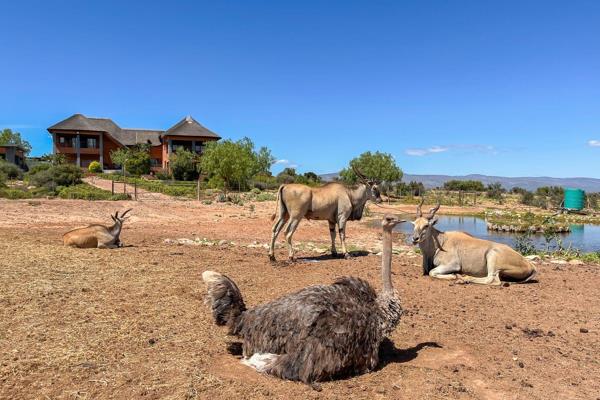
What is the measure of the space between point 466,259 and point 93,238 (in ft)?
29.9

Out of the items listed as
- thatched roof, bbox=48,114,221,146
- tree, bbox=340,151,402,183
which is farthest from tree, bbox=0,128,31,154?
tree, bbox=340,151,402,183

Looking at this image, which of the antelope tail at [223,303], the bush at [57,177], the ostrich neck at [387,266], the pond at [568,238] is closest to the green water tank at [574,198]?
the pond at [568,238]

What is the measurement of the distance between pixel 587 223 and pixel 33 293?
36363mm

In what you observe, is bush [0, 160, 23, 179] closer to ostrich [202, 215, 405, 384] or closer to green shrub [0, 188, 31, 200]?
green shrub [0, 188, 31, 200]

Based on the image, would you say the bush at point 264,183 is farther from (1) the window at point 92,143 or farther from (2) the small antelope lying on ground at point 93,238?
(2) the small antelope lying on ground at point 93,238

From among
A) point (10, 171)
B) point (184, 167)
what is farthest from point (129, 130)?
point (10, 171)

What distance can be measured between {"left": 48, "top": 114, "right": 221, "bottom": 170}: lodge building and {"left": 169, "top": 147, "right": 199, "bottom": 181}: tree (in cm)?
854

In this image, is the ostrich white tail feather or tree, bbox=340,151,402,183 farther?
tree, bbox=340,151,402,183

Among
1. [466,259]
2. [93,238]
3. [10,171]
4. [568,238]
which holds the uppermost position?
[10,171]

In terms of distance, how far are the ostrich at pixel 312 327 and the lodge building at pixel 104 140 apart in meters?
66.6

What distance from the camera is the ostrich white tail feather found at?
498 cm

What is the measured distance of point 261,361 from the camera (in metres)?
5.04

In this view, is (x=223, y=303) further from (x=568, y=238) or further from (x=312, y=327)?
(x=568, y=238)

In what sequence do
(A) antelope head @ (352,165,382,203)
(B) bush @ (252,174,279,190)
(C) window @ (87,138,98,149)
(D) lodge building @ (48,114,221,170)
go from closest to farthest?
(A) antelope head @ (352,165,382,203), (B) bush @ (252,174,279,190), (D) lodge building @ (48,114,221,170), (C) window @ (87,138,98,149)
